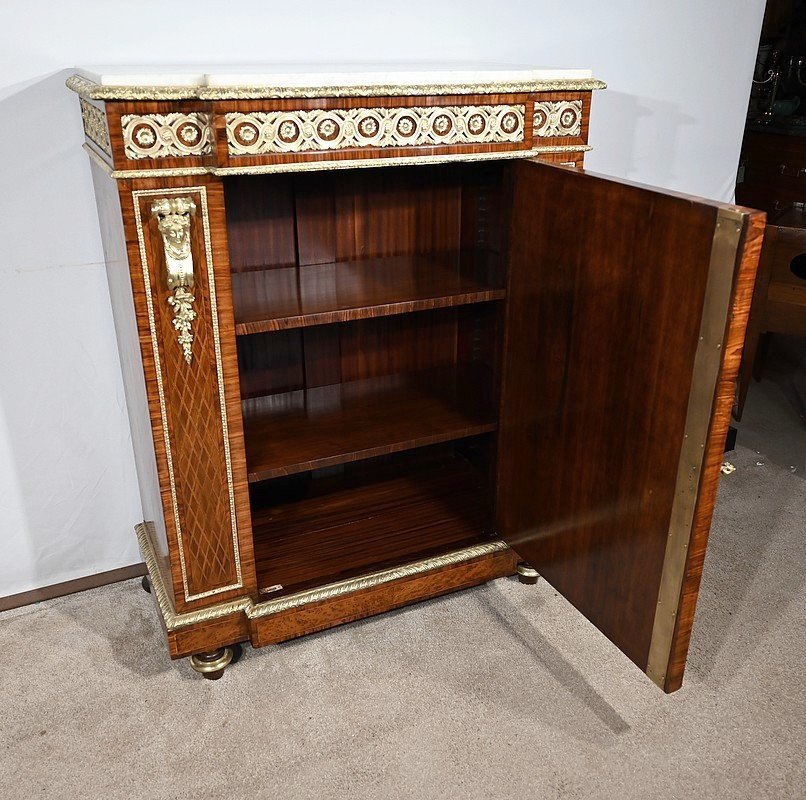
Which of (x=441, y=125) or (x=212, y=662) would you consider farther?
(x=212, y=662)

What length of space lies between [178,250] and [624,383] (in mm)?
663

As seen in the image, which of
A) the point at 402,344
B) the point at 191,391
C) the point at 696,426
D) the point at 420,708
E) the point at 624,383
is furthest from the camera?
the point at 402,344

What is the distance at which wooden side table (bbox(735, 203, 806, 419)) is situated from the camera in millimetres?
2113

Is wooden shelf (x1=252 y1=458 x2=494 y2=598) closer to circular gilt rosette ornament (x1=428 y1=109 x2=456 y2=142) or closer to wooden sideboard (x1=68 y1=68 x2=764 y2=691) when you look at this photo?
wooden sideboard (x1=68 y1=68 x2=764 y2=691)

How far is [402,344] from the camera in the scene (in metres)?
1.77

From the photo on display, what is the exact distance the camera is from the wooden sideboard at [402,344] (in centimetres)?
106

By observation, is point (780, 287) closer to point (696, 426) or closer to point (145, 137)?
point (696, 426)

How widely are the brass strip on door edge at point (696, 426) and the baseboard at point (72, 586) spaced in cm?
110

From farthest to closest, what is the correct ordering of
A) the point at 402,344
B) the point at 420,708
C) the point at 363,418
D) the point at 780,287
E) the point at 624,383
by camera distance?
the point at 780,287
the point at 402,344
the point at 363,418
the point at 420,708
the point at 624,383

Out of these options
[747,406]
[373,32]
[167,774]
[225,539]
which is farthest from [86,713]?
[747,406]

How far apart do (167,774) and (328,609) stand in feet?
1.23

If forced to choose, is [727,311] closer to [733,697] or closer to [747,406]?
[733,697]

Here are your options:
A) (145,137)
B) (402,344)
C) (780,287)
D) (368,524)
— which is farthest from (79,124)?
(780,287)

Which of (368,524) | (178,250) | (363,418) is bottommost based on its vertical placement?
(368,524)
